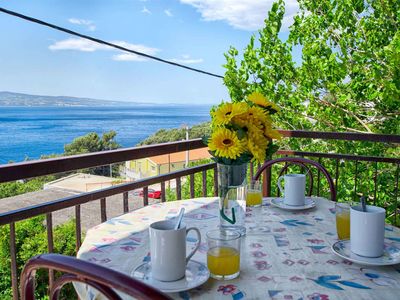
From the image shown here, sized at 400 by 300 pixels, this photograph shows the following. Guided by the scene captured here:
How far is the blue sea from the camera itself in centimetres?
4106

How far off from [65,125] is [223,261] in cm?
4919

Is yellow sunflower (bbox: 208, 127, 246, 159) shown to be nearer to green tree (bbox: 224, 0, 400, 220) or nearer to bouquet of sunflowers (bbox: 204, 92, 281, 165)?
bouquet of sunflowers (bbox: 204, 92, 281, 165)

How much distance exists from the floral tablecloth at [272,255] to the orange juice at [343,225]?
1.1 inches

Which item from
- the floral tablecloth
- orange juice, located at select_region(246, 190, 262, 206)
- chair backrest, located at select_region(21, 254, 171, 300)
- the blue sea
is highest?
chair backrest, located at select_region(21, 254, 171, 300)

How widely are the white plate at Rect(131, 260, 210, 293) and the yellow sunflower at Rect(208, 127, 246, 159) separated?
0.32m

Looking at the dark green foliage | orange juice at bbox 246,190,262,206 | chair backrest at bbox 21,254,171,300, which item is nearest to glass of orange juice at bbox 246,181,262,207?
orange juice at bbox 246,190,262,206

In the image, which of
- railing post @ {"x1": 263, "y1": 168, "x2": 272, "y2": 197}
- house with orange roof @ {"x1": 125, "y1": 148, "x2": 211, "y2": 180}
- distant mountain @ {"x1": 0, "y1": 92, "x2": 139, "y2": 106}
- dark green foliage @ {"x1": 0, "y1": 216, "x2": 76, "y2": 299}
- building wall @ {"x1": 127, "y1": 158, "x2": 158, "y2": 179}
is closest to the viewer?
railing post @ {"x1": 263, "y1": 168, "x2": 272, "y2": 197}

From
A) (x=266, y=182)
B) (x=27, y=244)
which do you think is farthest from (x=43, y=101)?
(x=266, y=182)

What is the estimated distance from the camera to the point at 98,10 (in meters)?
48.8

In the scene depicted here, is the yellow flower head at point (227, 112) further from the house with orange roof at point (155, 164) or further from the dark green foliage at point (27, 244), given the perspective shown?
the house with orange roof at point (155, 164)

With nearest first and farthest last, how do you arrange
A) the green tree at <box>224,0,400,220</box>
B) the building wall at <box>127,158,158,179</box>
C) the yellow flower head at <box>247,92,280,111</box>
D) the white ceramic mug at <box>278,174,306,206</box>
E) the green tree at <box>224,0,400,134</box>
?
the yellow flower head at <box>247,92,280,111</box> < the white ceramic mug at <box>278,174,306,206</box> < the green tree at <box>224,0,400,220</box> < the green tree at <box>224,0,400,134</box> < the building wall at <box>127,158,158,179</box>

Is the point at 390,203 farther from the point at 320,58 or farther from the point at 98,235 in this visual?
the point at 98,235

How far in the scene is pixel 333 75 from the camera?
211 inches

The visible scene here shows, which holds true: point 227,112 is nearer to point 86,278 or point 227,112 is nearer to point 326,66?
point 86,278
